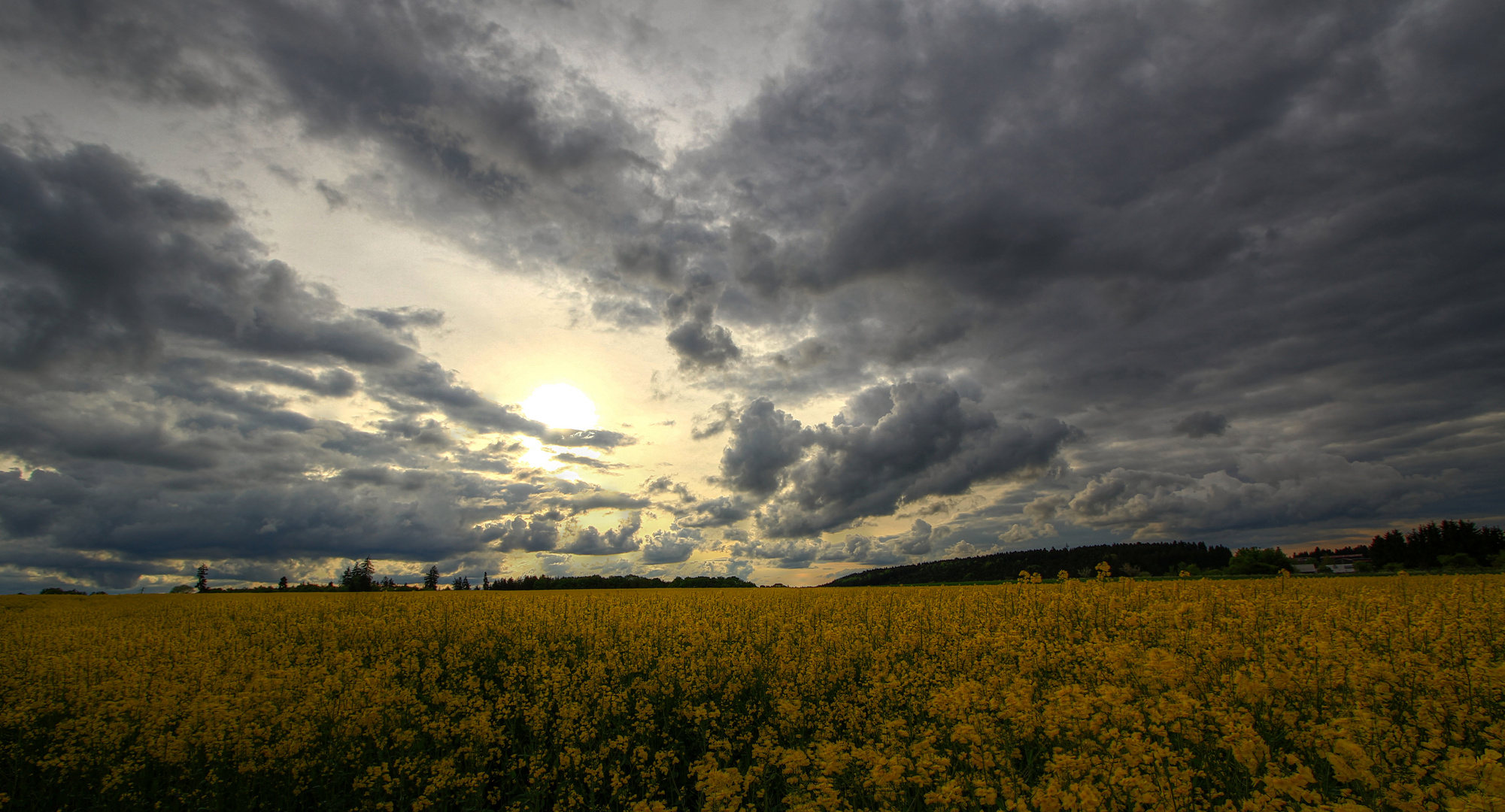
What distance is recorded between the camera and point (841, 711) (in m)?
8.07

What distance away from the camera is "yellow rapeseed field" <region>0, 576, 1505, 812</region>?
5012 millimetres

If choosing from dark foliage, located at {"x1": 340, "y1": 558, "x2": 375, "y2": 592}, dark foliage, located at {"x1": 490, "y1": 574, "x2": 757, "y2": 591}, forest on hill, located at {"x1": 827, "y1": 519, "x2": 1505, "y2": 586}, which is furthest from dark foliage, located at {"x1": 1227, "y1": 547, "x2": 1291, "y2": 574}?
dark foliage, located at {"x1": 340, "y1": 558, "x2": 375, "y2": 592}

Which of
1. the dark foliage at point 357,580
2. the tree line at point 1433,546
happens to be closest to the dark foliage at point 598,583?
the dark foliage at point 357,580

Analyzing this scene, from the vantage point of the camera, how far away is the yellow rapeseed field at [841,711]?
501 centimetres

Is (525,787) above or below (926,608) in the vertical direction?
below

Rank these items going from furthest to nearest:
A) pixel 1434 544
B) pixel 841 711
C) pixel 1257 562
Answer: pixel 1434 544 < pixel 1257 562 < pixel 841 711

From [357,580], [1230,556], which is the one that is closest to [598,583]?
[357,580]

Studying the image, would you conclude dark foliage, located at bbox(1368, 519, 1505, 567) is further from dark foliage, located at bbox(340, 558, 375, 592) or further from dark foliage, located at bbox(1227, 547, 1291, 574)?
dark foliage, located at bbox(340, 558, 375, 592)

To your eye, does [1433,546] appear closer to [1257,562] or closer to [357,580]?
[1257,562]

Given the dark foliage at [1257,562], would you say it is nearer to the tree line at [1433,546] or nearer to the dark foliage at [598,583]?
the tree line at [1433,546]

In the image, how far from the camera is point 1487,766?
367 cm

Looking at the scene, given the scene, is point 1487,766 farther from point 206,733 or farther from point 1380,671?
point 206,733

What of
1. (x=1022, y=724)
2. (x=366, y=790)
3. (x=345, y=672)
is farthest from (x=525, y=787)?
(x=1022, y=724)

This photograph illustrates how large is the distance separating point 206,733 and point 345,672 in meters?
3.16
